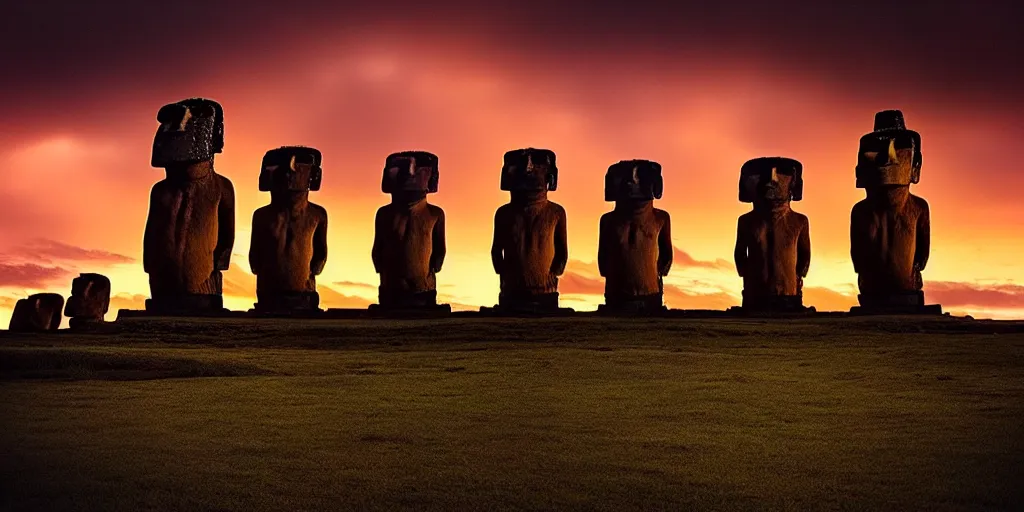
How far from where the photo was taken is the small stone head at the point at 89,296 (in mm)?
18625

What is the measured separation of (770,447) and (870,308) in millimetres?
13163

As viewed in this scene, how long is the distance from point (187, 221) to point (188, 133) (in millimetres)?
1495

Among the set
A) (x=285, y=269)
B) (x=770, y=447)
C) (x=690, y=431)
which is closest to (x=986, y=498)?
(x=770, y=447)

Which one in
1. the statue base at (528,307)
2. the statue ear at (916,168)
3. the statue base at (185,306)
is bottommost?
the statue base at (185,306)

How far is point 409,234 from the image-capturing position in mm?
20875

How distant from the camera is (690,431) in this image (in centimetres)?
790

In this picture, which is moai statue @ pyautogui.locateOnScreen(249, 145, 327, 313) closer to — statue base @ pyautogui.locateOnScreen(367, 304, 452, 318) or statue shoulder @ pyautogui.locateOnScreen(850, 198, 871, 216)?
statue base @ pyautogui.locateOnScreen(367, 304, 452, 318)

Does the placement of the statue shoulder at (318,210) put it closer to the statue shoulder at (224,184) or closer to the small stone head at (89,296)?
the statue shoulder at (224,184)

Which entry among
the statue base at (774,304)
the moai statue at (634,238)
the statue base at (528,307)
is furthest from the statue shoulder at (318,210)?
the statue base at (774,304)

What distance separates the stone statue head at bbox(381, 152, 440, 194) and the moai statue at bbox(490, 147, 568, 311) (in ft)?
4.66

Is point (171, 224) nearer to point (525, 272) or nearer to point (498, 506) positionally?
point (525, 272)

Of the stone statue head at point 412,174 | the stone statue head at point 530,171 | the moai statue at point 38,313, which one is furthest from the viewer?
the stone statue head at point 412,174

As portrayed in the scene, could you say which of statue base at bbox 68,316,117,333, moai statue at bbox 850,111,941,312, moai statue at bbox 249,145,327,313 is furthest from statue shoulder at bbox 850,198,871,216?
statue base at bbox 68,316,117,333

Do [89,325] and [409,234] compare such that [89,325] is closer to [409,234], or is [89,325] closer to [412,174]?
[409,234]
